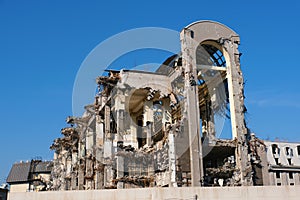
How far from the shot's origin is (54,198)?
18.4 meters

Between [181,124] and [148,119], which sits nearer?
[181,124]

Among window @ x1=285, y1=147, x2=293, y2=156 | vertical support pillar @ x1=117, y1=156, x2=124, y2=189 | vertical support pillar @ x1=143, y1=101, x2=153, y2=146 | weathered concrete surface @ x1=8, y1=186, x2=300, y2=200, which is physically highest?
vertical support pillar @ x1=143, y1=101, x2=153, y2=146

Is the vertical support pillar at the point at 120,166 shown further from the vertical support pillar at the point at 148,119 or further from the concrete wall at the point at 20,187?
the concrete wall at the point at 20,187

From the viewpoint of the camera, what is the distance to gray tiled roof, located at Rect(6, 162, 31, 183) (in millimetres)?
80938

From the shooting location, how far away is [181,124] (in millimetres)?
31141

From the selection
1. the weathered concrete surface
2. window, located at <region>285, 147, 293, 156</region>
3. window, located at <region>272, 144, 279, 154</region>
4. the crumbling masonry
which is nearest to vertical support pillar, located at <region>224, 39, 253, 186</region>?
the crumbling masonry

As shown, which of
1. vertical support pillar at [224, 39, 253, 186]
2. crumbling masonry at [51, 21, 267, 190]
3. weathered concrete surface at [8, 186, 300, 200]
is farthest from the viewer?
vertical support pillar at [224, 39, 253, 186]

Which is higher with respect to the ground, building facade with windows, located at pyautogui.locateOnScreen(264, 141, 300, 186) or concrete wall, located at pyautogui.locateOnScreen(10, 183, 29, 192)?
building facade with windows, located at pyautogui.locateOnScreen(264, 141, 300, 186)

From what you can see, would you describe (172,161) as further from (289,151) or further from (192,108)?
(289,151)

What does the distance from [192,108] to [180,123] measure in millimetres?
1714

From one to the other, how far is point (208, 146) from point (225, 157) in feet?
13.5

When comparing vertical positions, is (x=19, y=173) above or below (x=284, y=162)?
above

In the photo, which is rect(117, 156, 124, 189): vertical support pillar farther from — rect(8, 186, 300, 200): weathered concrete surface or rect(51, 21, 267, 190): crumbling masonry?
rect(8, 186, 300, 200): weathered concrete surface

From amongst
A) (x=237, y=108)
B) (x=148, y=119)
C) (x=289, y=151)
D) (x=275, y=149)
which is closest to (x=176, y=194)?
(x=237, y=108)
